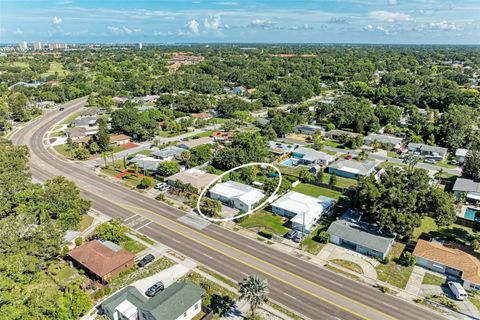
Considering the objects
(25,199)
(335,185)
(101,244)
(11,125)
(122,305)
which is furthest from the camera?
(11,125)

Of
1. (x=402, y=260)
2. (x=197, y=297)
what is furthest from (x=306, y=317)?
(x=402, y=260)

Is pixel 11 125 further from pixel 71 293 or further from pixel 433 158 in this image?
pixel 433 158

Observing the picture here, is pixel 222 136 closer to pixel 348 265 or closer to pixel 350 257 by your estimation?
pixel 350 257

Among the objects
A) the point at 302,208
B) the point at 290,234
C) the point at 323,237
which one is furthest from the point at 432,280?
the point at 302,208

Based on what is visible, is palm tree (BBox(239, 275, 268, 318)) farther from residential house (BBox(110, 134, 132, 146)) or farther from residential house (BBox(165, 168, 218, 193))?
residential house (BBox(110, 134, 132, 146))

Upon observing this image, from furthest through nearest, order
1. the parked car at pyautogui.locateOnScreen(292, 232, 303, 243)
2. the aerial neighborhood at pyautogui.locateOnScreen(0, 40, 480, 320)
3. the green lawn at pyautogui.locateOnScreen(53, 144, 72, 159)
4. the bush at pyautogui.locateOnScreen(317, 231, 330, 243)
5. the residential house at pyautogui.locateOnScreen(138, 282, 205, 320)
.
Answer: the green lawn at pyautogui.locateOnScreen(53, 144, 72, 159) < the parked car at pyautogui.locateOnScreen(292, 232, 303, 243) < the bush at pyautogui.locateOnScreen(317, 231, 330, 243) < the aerial neighborhood at pyautogui.locateOnScreen(0, 40, 480, 320) < the residential house at pyautogui.locateOnScreen(138, 282, 205, 320)

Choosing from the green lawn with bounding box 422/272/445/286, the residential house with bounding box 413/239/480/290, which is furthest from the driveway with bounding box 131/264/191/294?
the residential house with bounding box 413/239/480/290
